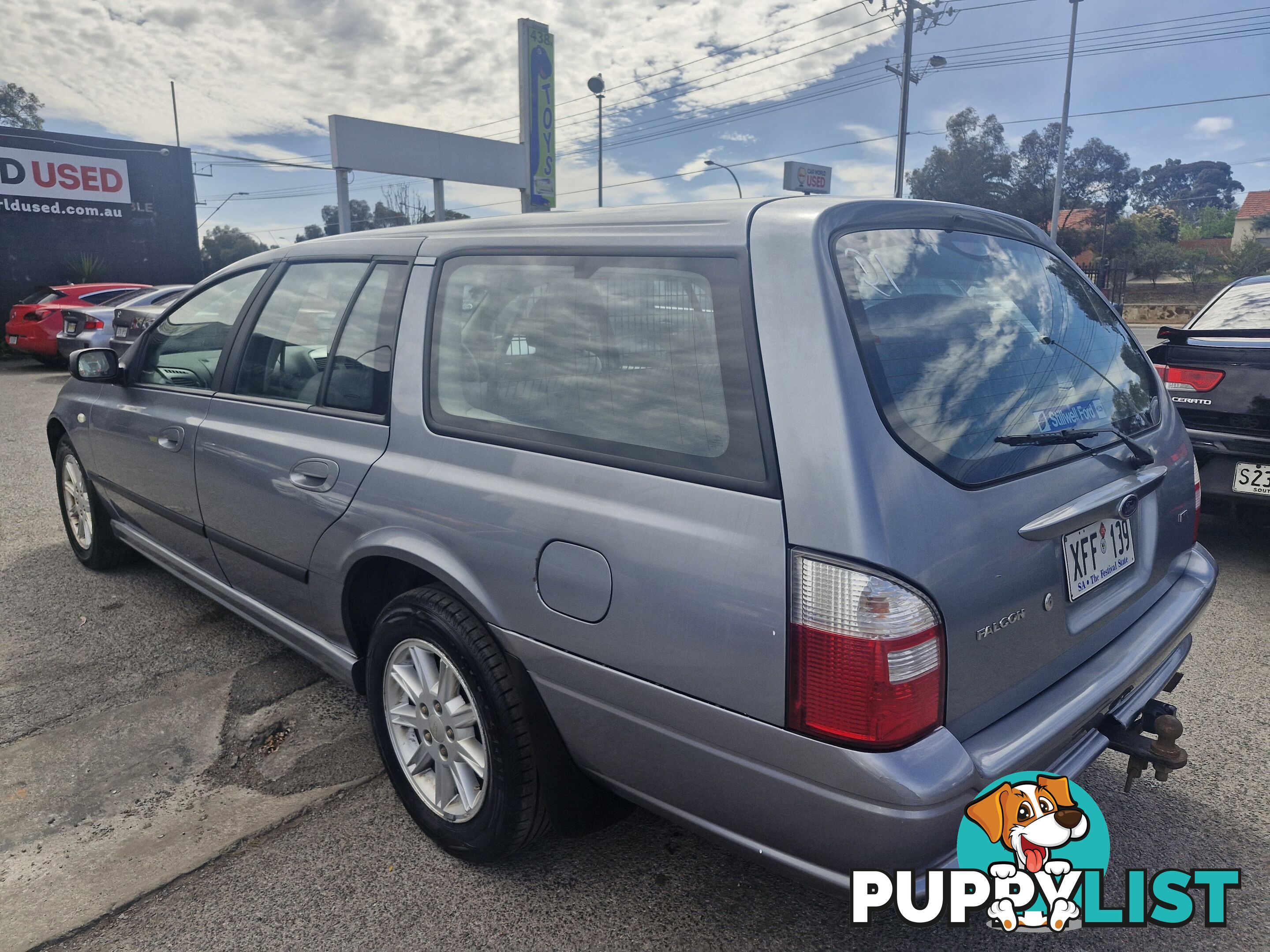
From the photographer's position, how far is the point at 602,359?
6.36 feet

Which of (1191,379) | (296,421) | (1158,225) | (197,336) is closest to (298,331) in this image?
(296,421)

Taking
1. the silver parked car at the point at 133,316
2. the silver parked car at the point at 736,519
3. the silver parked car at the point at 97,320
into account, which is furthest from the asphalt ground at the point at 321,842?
the silver parked car at the point at 97,320

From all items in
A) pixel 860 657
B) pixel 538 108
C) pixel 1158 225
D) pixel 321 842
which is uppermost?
pixel 1158 225

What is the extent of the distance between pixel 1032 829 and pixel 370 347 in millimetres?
2108

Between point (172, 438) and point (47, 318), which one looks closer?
point (172, 438)

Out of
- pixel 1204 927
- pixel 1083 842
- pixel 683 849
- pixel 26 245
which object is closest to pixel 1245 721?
pixel 1204 927

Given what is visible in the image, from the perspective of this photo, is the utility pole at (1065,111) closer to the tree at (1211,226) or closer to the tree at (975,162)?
the tree at (975,162)

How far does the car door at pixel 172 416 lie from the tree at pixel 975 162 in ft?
188

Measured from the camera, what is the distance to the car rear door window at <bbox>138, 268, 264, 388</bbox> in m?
3.22

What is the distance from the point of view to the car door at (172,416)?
10.6 ft

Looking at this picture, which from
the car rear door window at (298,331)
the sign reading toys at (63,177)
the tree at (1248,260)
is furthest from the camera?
the tree at (1248,260)

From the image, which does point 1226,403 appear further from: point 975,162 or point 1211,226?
point 1211,226

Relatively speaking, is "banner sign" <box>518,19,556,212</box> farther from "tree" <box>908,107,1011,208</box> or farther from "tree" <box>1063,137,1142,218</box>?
"tree" <box>1063,137,1142,218</box>

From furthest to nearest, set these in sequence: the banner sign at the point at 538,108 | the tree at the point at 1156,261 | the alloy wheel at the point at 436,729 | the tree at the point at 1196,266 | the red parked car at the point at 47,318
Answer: the tree at the point at 1156,261
the tree at the point at 1196,266
the banner sign at the point at 538,108
the red parked car at the point at 47,318
the alloy wheel at the point at 436,729
